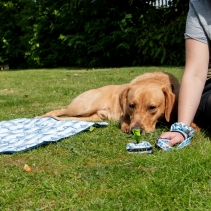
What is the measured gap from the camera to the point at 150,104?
Answer: 459 centimetres

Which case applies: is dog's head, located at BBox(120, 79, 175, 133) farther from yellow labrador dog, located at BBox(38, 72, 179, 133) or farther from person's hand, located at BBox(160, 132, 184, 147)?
person's hand, located at BBox(160, 132, 184, 147)

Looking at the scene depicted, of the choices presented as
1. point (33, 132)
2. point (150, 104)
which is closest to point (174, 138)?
point (150, 104)

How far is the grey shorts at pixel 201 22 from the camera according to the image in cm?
386

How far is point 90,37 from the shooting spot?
1731 cm

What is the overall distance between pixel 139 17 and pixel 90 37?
2.27 metres

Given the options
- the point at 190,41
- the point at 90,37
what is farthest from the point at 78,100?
the point at 90,37

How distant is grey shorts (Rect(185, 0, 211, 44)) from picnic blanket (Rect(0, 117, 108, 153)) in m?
1.64

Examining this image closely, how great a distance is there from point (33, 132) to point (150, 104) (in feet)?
4.59

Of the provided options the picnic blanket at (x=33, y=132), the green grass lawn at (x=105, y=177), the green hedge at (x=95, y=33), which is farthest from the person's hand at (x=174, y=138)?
the green hedge at (x=95, y=33)

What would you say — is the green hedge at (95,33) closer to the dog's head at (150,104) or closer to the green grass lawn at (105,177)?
the dog's head at (150,104)

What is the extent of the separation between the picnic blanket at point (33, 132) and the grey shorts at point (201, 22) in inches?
64.5

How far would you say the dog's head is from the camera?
4.57 meters

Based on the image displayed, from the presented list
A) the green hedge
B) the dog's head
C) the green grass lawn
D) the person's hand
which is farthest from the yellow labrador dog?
the green hedge

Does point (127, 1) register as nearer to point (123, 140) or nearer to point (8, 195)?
point (123, 140)
